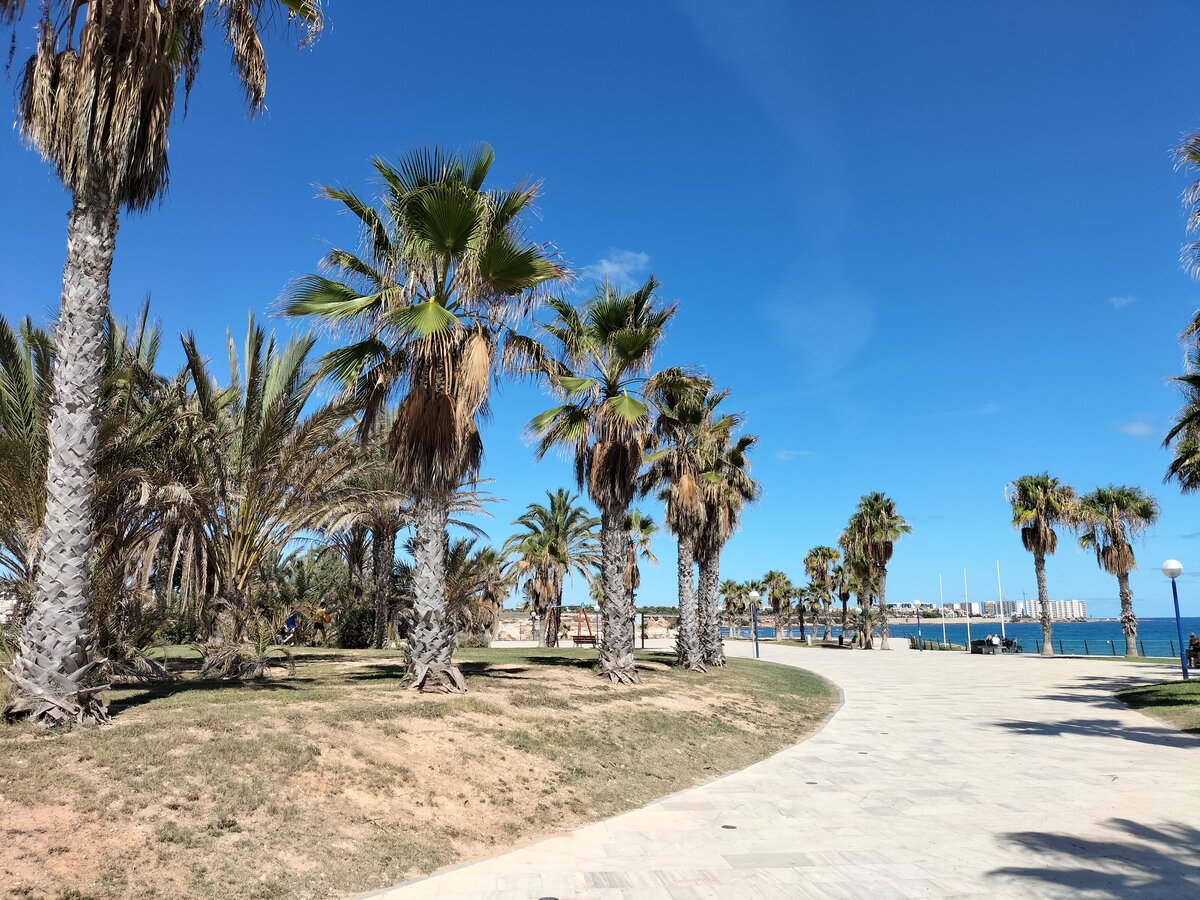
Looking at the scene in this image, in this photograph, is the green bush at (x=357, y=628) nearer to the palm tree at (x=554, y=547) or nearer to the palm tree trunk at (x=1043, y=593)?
the palm tree at (x=554, y=547)

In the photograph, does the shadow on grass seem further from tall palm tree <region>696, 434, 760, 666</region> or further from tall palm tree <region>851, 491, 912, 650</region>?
tall palm tree <region>851, 491, 912, 650</region>

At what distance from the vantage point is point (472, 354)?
1241cm

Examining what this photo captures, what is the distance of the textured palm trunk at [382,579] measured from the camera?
2570 centimetres

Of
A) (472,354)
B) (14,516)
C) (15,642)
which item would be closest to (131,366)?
(14,516)

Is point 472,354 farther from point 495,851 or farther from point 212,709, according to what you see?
point 495,851

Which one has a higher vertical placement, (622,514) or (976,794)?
(622,514)

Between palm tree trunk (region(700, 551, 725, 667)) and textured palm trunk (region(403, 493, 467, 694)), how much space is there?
1431 cm

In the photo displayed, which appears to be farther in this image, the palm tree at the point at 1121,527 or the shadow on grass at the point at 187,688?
the palm tree at the point at 1121,527

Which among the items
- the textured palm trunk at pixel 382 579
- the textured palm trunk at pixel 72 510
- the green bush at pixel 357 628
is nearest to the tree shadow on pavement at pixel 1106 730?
the textured palm trunk at pixel 72 510

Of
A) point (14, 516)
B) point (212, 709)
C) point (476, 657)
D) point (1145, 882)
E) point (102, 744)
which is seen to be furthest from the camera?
point (476, 657)

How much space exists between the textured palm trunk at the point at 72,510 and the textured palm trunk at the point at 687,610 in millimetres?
17783

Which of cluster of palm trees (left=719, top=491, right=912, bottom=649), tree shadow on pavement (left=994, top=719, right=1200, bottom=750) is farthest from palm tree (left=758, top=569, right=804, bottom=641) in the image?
tree shadow on pavement (left=994, top=719, right=1200, bottom=750)

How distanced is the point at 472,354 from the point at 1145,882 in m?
10.6

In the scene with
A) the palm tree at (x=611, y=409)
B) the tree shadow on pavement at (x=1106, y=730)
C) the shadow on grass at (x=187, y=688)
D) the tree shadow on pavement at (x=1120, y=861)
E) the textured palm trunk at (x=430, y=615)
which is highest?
the palm tree at (x=611, y=409)
